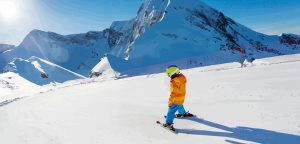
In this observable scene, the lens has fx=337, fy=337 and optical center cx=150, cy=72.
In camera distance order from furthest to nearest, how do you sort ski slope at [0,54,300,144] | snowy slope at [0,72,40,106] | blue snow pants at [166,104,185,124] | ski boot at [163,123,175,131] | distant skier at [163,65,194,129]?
snowy slope at [0,72,40,106]
distant skier at [163,65,194,129]
blue snow pants at [166,104,185,124]
ski boot at [163,123,175,131]
ski slope at [0,54,300,144]

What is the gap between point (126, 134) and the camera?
8.15m

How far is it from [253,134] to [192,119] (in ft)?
7.71

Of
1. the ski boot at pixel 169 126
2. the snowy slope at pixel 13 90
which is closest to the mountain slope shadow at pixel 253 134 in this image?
the ski boot at pixel 169 126

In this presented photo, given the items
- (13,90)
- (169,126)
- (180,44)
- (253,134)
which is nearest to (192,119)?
(169,126)

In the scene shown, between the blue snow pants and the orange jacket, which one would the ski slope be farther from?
the orange jacket

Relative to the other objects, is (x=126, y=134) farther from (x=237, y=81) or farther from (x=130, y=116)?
(x=237, y=81)

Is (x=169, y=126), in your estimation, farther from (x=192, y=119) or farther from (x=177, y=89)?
(x=192, y=119)

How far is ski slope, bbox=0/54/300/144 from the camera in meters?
7.50

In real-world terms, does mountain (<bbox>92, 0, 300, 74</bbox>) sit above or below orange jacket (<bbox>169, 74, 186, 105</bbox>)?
above

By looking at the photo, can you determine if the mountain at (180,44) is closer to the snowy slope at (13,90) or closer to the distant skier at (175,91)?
the snowy slope at (13,90)

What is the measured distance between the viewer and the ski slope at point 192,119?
7.50 meters

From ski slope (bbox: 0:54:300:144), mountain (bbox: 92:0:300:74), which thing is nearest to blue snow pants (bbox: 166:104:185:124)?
ski slope (bbox: 0:54:300:144)

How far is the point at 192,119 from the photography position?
9367mm

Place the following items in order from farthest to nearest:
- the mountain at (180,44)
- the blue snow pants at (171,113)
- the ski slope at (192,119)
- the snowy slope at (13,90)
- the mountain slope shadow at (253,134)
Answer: the mountain at (180,44) < the snowy slope at (13,90) < the blue snow pants at (171,113) < the ski slope at (192,119) < the mountain slope shadow at (253,134)
